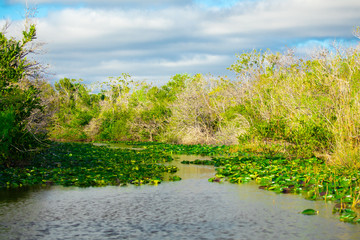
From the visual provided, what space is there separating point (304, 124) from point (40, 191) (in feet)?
40.2

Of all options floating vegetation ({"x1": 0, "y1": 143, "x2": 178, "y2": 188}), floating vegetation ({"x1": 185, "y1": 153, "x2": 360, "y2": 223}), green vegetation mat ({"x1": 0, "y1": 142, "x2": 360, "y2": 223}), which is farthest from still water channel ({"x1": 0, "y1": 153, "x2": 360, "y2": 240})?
floating vegetation ({"x1": 0, "y1": 143, "x2": 178, "y2": 188})

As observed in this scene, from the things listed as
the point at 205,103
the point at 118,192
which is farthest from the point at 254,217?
the point at 205,103

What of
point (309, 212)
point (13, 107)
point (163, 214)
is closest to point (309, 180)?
point (309, 212)

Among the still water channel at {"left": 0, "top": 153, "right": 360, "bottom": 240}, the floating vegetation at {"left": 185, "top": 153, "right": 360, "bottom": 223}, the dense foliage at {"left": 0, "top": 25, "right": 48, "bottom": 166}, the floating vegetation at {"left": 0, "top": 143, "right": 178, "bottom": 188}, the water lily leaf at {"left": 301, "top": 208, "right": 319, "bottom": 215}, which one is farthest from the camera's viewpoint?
the dense foliage at {"left": 0, "top": 25, "right": 48, "bottom": 166}

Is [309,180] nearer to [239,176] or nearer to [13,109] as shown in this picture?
[239,176]

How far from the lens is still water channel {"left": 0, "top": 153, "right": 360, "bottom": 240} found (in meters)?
8.52

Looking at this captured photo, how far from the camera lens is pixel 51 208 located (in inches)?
435

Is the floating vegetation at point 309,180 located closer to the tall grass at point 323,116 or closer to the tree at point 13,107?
the tall grass at point 323,116

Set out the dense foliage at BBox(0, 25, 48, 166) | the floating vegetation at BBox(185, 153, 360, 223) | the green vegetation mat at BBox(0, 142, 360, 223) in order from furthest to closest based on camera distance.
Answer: the dense foliage at BBox(0, 25, 48, 166) < the green vegetation mat at BBox(0, 142, 360, 223) < the floating vegetation at BBox(185, 153, 360, 223)

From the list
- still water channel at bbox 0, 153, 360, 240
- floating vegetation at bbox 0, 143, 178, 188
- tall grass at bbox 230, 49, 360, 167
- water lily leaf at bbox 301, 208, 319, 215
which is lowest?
still water channel at bbox 0, 153, 360, 240

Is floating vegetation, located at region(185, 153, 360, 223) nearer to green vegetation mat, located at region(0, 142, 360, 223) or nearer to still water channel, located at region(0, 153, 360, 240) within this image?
green vegetation mat, located at region(0, 142, 360, 223)

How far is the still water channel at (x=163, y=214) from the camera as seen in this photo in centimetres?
852

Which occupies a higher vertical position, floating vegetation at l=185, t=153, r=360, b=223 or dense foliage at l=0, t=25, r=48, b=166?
dense foliage at l=0, t=25, r=48, b=166

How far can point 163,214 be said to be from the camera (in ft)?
34.1
